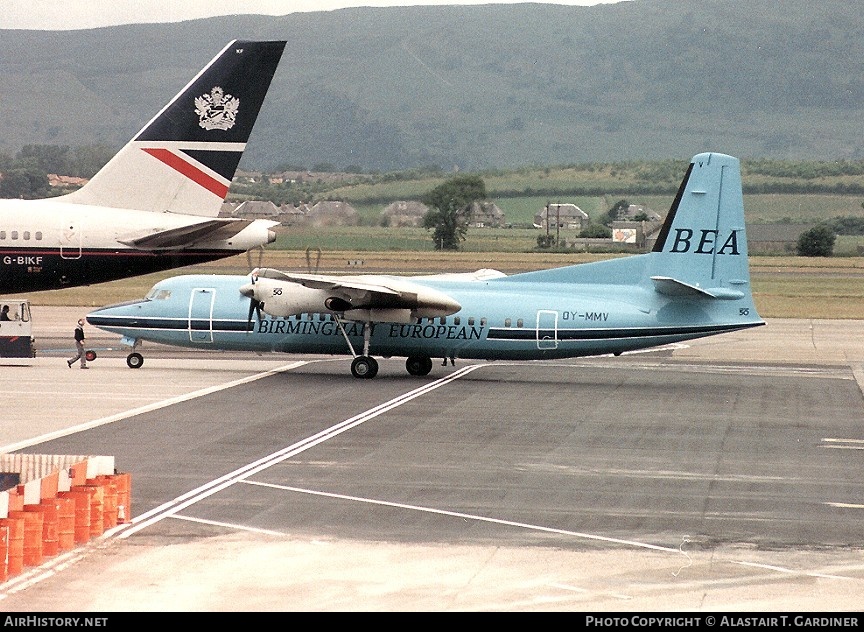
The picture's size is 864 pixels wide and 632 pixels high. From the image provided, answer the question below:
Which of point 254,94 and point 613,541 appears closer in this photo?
point 613,541

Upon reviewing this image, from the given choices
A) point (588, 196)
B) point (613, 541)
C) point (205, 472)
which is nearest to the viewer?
point (613, 541)

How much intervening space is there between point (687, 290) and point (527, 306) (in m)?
4.68

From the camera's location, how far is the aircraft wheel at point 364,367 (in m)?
38.3

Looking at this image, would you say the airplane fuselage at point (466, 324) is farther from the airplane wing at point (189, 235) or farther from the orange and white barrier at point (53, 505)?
the orange and white barrier at point (53, 505)

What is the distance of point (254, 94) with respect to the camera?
3844 cm

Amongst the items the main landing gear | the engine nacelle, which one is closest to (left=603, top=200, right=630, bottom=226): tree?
the main landing gear

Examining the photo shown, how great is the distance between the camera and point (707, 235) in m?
37.0

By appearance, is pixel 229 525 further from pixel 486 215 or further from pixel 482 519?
pixel 486 215

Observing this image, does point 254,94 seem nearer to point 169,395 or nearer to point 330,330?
point 330,330

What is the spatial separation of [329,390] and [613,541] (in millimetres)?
18659

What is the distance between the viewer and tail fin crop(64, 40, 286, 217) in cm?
3841

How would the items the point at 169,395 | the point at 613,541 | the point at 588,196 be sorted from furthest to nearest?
the point at 588,196, the point at 169,395, the point at 613,541

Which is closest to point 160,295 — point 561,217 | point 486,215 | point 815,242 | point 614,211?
point 486,215
